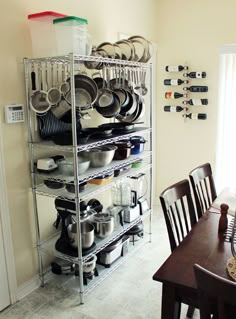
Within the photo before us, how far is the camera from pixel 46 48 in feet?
7.57

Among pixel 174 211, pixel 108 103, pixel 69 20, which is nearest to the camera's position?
pixel 174 211

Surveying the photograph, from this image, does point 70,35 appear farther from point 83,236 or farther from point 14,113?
point 83,236

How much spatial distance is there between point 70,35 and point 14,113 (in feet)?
2.16

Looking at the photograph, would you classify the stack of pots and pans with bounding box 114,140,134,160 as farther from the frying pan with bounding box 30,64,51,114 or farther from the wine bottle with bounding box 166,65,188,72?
the wine bottle with bounding box 166,65,188,72

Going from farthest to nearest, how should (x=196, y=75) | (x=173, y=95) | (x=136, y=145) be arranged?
(x=173, y=95) < (x=196, y=75) < (x=136, y=145)

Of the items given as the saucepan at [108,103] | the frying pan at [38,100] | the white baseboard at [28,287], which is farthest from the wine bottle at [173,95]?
the white baseboard at [28,287]

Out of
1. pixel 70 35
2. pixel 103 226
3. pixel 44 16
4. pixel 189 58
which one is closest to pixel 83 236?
pixel 103 226

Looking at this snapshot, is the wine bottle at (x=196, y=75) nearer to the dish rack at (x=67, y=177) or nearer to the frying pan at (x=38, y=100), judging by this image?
the dish rack at (x=67, y=177)

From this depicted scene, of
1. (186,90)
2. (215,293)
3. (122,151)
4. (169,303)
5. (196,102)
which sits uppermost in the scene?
(186,90)

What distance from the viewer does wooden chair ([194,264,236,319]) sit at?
3.40 ft

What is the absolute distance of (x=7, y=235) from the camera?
232cm

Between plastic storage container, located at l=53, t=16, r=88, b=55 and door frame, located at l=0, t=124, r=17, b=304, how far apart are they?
774mm

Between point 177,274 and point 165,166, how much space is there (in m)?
2.87

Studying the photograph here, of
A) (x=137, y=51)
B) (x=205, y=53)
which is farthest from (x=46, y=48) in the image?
(x=205, y=53)
